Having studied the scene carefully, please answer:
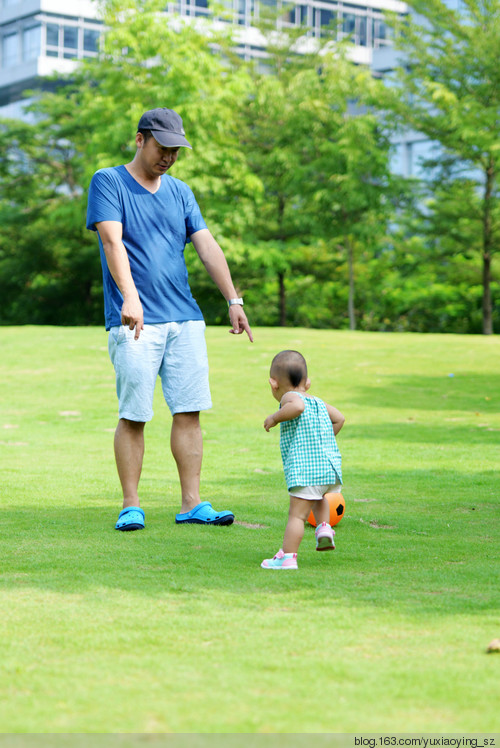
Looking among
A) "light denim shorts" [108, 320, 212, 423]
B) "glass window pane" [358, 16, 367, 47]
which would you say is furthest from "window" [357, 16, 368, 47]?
"light denim shorts" [108, 320, 212, 423]

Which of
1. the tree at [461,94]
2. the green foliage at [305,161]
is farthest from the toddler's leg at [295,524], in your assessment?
the tree at [461,94]

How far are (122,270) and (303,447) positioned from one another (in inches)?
57.2

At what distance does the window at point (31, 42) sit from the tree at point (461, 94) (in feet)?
85.7

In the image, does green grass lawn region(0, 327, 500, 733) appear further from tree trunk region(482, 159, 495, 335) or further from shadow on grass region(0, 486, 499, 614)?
tree trunk region(482, 159, 495, 335)

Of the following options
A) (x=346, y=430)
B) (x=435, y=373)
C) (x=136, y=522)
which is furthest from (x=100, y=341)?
(x=136, y=522)

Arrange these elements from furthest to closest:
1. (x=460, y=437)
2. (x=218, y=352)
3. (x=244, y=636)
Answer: (x=218, y=352), (x=460, y=437), (x=244, y=636)

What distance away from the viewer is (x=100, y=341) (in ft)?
64.6

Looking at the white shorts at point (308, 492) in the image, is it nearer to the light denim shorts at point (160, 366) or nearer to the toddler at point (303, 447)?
the toddler at point (303, 447)

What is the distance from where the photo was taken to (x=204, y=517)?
17.7 feet

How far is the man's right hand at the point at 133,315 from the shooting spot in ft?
16.6

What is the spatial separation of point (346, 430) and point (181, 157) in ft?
67.7

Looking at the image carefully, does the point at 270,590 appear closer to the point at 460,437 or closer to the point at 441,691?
the point at 441,691

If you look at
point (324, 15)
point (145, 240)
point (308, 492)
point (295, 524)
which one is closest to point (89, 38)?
point (324, 15)

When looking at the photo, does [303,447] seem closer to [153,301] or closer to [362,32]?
[153,301]
